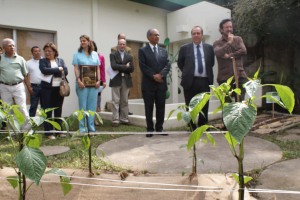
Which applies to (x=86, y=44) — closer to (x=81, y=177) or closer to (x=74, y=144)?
(x=74, y=144)

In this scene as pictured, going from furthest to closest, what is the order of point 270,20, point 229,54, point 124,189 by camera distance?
point 270,20 → point 229,54 → point 124,189

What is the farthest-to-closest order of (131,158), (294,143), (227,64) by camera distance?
(227,64), (294,143), (131,158)

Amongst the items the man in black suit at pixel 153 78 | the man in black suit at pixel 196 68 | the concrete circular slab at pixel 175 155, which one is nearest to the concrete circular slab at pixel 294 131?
the concrete circular slab at pixel 175 155

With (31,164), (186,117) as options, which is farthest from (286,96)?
(31,164)

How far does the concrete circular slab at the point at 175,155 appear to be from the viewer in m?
2.40

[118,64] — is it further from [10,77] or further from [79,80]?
[10,77]

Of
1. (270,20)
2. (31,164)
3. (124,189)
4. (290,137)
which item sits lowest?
(290,137)

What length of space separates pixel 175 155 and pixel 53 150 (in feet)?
5.10

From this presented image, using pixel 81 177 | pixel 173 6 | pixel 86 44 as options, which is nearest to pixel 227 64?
pixel 86 44

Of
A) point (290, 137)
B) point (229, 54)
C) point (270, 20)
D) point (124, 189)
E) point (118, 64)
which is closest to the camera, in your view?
point (124, 189)

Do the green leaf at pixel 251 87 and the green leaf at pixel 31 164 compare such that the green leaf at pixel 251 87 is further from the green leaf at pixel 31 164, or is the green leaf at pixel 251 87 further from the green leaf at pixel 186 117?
the green leaf at pixel 31 164

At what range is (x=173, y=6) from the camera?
8.41 meters

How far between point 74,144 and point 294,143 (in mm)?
3047

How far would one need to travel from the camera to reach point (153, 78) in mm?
3982
